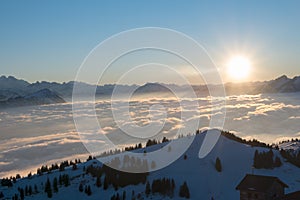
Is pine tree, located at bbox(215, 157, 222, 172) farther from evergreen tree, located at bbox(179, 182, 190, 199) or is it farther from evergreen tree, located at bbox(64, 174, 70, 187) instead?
evergreen tree, located at bbox(64, 174, 70, 187)

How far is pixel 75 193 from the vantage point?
5487 inches

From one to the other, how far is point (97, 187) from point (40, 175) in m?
51.6

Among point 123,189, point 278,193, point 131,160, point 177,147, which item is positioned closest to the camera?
point 278,193

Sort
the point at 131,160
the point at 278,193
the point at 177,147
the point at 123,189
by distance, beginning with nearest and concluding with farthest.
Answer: the point at 278,193 < the point at 123,189 < the point at 131,160 < the point at 177,147

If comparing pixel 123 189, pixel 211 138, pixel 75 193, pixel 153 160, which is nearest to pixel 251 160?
pixel 211 138

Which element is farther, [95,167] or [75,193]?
[95,167]

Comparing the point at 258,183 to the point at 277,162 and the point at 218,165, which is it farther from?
the point at 277,162

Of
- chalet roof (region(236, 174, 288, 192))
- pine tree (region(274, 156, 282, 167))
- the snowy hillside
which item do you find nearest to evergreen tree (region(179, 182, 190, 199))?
the snowy hillside

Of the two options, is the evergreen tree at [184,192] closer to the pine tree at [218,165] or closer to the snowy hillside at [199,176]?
the snowy hillside at [199,176]

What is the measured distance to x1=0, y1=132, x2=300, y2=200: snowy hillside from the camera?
131875 millimetres

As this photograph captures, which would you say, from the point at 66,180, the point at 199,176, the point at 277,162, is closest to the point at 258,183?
the point at 199,176

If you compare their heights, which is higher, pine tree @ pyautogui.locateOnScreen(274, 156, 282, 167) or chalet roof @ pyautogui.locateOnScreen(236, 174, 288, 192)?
chalet roof @ pyautogui.locateOnScreen(236, 174, 288, 192)

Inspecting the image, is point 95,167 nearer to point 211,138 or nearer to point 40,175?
point 40,175

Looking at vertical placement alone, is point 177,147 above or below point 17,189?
above
